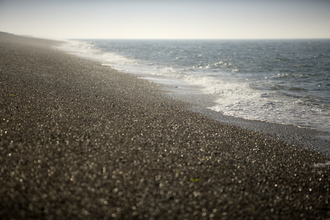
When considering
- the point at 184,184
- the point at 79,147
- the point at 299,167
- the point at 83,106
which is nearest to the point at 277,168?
the point at 299,167

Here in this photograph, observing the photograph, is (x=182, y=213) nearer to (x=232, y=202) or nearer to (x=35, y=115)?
(x=232, y=202)

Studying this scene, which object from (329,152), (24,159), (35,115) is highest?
(35,115)

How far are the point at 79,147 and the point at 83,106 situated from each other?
4.41 m

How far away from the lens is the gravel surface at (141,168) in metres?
4.57

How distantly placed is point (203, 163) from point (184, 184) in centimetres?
128

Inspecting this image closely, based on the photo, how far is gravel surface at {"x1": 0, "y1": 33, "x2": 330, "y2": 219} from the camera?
15.0ft

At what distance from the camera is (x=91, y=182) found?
16.8 ft

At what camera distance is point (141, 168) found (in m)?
5.88

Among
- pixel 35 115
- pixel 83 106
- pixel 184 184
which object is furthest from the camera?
pixel 83 106

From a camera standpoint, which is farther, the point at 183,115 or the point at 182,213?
→ the point at 183,115

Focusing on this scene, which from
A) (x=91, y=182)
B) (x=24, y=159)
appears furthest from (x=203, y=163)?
(x=24, y=159)

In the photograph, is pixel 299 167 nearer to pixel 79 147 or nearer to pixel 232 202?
pixel 232 202

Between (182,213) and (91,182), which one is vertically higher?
(91,182)

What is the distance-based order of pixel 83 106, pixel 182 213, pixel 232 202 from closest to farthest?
pixel 182 213
pixel 232 202
pixel 83 106
